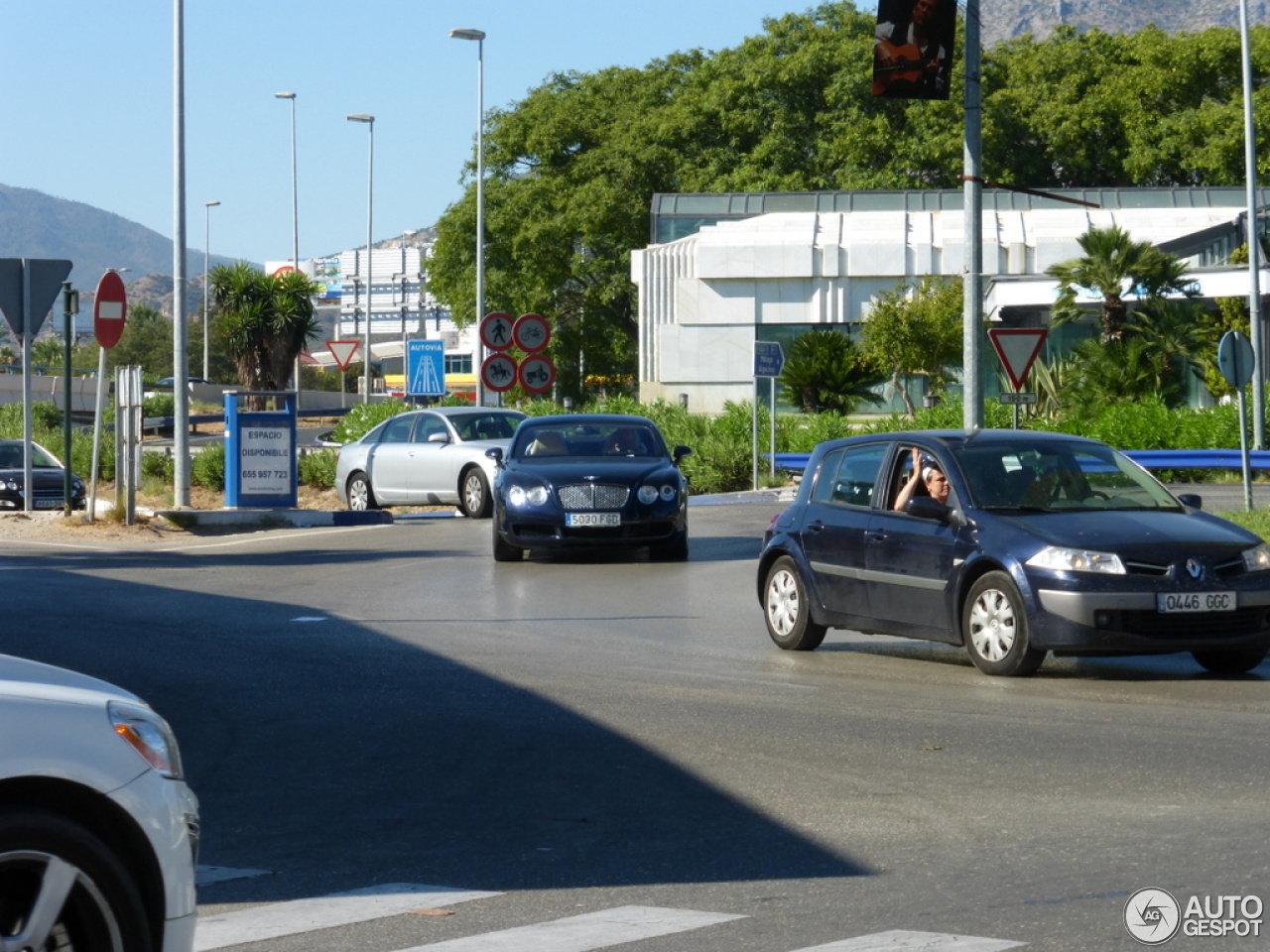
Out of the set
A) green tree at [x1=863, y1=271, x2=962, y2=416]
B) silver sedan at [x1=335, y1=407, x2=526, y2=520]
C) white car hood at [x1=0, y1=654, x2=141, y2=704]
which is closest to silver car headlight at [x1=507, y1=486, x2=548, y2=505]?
silver sedan at [x1=335, y1=407, x2=526, y2=520]

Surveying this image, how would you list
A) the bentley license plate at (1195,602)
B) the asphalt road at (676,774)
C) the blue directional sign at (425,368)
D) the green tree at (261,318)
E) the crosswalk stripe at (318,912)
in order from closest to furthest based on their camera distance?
1. the crosswalk stripe at (318,912)
2. the asphalt road at (676,774)
3. the bentley license plate at (1195,602)
4. the blue directional sign at (425,368)
5. the green tree at (261,318)

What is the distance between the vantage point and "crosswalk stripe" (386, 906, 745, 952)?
5105 mm

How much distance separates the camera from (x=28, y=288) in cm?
2359

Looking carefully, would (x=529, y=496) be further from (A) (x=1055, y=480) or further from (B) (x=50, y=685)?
(B) (x=50, y=685)

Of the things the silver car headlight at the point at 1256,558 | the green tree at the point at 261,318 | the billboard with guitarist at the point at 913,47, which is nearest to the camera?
the silver car headlight at the point at 1256,558

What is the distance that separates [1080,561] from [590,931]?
19.6ft

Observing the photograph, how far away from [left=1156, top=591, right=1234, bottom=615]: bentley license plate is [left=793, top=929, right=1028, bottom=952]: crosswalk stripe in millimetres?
5684

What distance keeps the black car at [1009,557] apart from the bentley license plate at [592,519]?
20.9 feet

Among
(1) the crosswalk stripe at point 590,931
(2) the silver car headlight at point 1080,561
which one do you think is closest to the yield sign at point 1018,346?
(2) the silver car headlight at point 1080,561

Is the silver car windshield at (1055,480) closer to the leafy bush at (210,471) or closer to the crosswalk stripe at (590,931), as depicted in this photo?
the crosswalk stripe at (590,931)

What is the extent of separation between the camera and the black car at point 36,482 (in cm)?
2956

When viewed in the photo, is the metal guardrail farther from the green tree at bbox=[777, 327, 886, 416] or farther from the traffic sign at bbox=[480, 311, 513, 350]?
the green tree at bbox=[777, 327, 886, 416]

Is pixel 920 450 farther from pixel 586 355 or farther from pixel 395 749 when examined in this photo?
pixel 586 355

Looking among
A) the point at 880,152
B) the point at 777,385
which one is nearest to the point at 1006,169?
the point at 880,152
